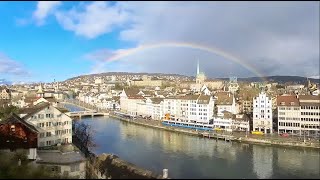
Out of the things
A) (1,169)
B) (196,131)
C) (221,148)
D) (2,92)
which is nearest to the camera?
(1,169)

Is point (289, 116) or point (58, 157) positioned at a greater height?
point (289, 116)

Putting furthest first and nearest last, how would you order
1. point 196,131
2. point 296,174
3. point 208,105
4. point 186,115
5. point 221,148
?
1. point 186,115
2. point 208,105
3. point 196,131
4. point 221,148
5. point 296,174

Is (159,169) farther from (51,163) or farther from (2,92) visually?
(2,92)

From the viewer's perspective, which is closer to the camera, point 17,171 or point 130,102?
point 17,171

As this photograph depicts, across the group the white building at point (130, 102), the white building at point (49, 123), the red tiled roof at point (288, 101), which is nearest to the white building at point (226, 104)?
the red tiled roof at point (288, 101)

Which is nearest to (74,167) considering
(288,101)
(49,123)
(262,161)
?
(49,123)

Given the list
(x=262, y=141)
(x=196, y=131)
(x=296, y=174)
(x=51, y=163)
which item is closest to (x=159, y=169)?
(x=51, y=163)

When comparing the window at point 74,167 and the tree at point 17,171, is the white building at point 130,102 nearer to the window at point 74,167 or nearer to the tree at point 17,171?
the window at point 74,167

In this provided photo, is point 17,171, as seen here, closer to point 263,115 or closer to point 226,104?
point 263,115
